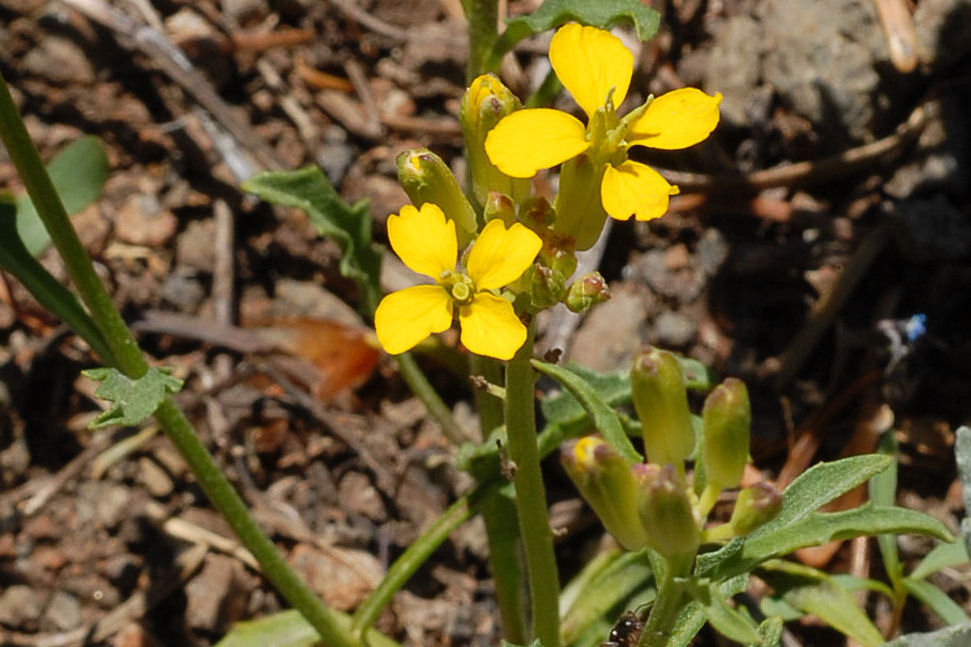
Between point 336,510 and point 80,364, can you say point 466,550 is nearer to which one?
point 336,510

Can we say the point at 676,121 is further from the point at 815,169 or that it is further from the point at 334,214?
the point at 815,169

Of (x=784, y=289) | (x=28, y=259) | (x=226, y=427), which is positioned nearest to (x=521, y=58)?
(x=784, y=289)

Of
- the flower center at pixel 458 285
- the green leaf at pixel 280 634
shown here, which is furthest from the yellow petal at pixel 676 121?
the green leaf at pixel 280 634

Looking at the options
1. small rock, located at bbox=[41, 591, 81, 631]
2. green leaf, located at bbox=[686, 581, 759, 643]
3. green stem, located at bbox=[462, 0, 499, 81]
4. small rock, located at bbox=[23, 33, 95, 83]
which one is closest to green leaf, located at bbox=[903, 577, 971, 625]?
green leaf, located at bbox=[686, 581, 759, 643]

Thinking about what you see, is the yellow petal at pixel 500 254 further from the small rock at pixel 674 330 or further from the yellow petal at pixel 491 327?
the small rock at pixel 674 330

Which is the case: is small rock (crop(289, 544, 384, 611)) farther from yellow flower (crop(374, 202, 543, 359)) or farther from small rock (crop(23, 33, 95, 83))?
small rock (crop(23, 33, 95, 83))

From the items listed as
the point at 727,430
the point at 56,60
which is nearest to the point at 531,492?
the point at 727,430
